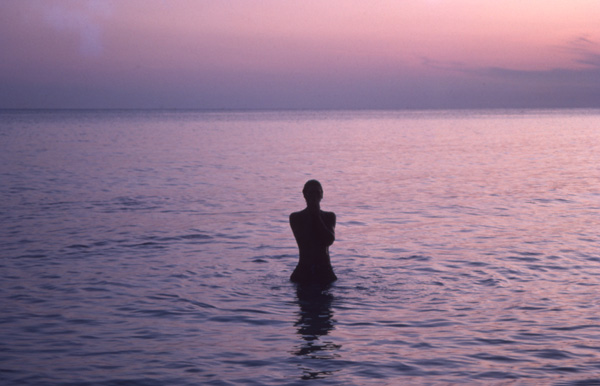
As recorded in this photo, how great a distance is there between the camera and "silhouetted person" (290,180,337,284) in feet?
36.7

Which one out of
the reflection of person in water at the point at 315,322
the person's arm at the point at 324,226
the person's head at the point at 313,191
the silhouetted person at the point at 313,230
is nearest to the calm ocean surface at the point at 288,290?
the reflection of person in water at the point at 315,322

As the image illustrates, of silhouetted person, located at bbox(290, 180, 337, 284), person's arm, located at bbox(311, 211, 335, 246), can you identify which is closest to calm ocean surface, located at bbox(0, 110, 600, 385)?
silhouetted person, located at bbox(290, 180, 337, 284)

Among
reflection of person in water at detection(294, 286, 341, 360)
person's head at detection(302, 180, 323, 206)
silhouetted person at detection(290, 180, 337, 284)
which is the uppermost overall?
person's head at detection(302, 180, 323, 206)

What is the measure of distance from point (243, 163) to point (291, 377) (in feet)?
115

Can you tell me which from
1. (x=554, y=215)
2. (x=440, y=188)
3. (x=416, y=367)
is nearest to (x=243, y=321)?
(x=416, y=367)

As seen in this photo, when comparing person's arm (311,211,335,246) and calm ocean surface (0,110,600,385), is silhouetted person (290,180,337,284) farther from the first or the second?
calm ocean surface (0,110,600,385)

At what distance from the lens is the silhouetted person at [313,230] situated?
36.7 ft

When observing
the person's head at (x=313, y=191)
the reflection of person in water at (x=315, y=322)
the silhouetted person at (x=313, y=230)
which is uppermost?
the person's head at (x=313, y=191)

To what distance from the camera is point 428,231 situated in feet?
61.2

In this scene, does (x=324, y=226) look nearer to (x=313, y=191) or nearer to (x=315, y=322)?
(x=313, y=191)

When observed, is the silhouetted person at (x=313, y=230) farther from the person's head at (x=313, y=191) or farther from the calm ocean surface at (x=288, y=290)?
the calm ocean surface at (x=288, y=290)

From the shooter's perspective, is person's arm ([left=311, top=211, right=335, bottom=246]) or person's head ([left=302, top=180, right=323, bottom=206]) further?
person's arm ([left=311, top=211, right=335, bottom=246])

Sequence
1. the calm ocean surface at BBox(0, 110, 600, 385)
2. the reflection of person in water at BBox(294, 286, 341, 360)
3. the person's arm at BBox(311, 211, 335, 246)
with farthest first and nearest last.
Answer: the person's arm at BBox(311, 211, 335, 246) < the reflection of person in water at BBox(294, 286, 341, 360) < the calm ocean surface at BBox(0, 110, 600, 385)

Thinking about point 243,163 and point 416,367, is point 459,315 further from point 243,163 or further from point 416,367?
point 243,163
